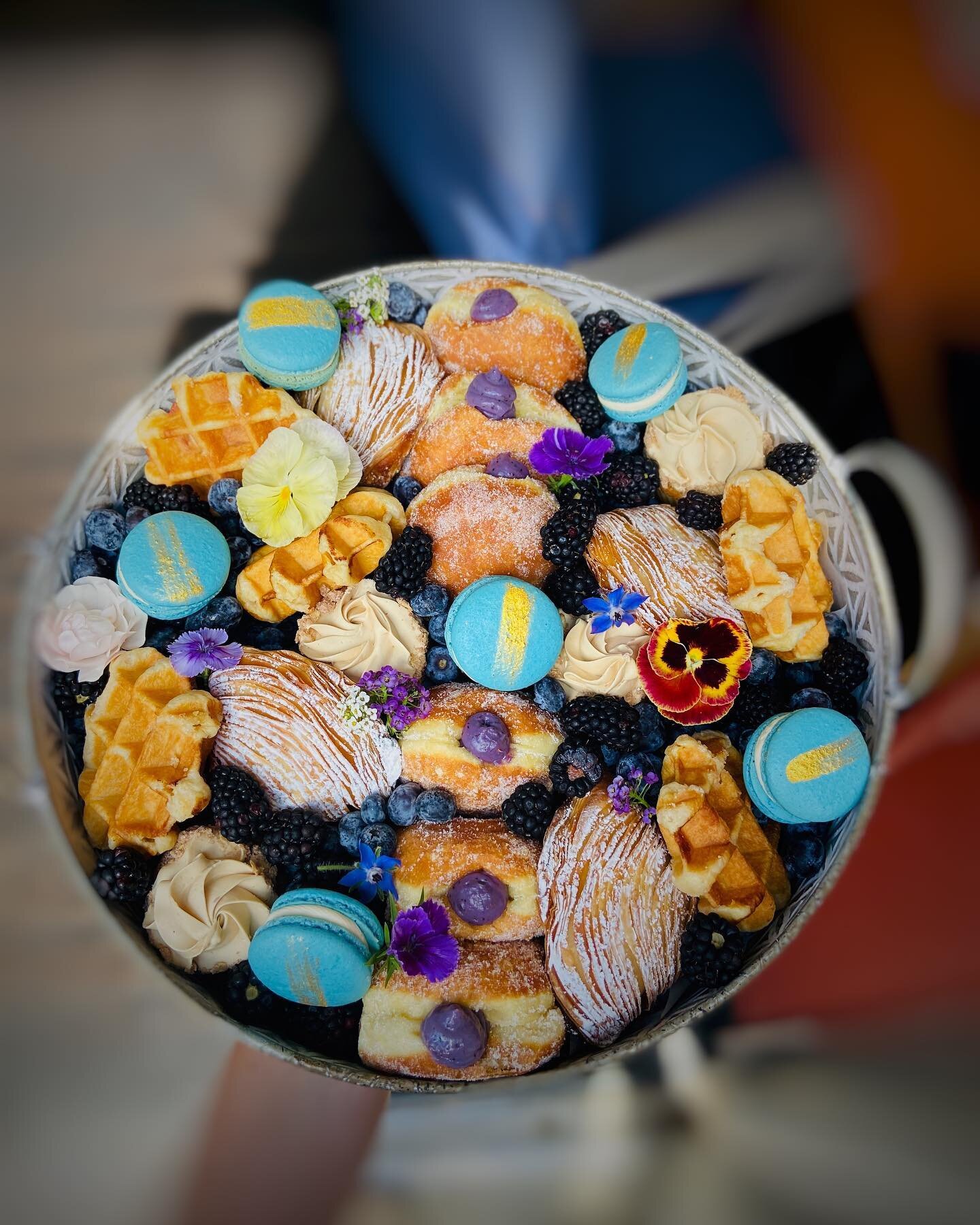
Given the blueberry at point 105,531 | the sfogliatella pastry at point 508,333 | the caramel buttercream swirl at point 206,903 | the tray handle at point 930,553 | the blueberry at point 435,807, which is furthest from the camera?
the sfogliatella pastry at point 508,333

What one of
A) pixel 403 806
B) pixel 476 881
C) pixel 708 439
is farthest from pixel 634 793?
pixel 708 439

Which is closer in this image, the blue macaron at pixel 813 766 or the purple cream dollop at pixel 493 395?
the blue macaron at pixel 813 766

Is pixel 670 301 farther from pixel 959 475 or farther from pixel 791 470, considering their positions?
pixel 959 475

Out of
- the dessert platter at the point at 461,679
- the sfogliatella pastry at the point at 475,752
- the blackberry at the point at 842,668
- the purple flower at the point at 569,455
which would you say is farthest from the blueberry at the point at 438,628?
the blackberry at the point at 842,668

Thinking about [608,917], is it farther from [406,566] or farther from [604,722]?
[406,566]

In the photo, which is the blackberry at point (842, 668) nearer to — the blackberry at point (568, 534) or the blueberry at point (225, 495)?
the blackberry at point (568, 534)

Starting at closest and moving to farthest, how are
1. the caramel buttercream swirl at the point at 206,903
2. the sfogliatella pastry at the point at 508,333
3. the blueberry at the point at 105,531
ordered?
1. the caramel buttercream swirl at the point at 206,903
2. the blueberry at the point at 105,531
3. the sfogliatella pastry at the point at 508,333

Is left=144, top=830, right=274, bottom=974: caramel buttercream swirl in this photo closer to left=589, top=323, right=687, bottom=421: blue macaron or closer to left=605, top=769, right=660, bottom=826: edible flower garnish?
left=605, top=769, right=660, bottom=826: edible flower garnish

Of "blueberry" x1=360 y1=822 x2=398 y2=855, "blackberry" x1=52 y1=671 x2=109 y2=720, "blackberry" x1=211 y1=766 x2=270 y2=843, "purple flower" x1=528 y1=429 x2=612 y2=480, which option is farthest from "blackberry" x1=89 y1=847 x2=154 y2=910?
"purple flower" x1=528 y1=429 x2=612 y2=480
